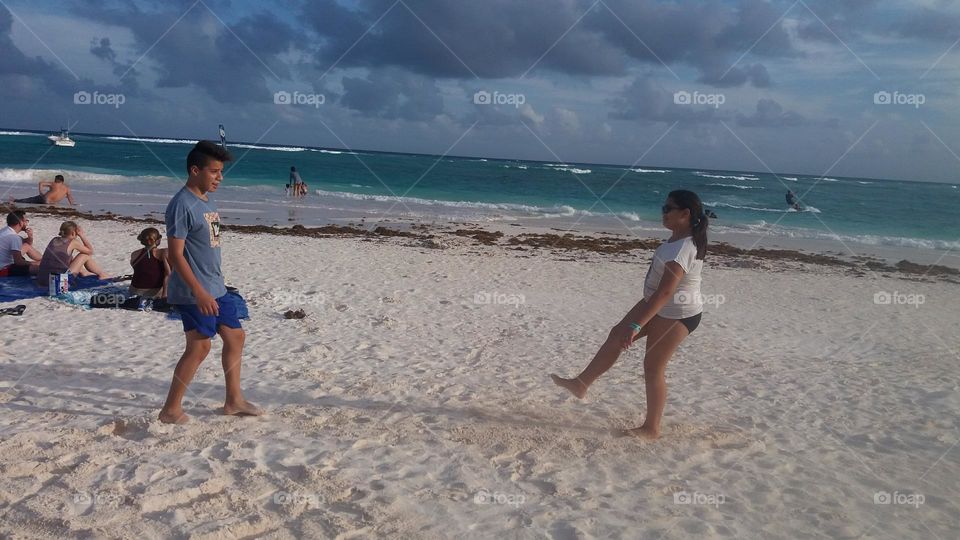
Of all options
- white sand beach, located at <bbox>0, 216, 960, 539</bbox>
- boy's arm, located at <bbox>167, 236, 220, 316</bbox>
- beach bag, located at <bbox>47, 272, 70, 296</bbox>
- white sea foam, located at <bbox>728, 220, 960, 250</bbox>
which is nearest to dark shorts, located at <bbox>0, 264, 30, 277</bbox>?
beach bag, located at <bbox>47, 272, 70, 296</bbox>

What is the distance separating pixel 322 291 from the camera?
358 inches

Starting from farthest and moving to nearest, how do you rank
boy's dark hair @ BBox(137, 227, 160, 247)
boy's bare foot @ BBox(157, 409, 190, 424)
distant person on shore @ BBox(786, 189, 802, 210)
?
distant person on shore @ BBox(786, 189, 802, 210) → boy's dark hair @ BBox(137, 227, 160, 247) → boy's bare foot @ BBox(157, 409, 190, 424)

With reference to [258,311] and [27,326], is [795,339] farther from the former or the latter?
[27,326]

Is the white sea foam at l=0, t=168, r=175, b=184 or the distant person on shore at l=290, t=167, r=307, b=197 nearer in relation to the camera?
the distant person on shore at l=290, t=167, r=307, b=197

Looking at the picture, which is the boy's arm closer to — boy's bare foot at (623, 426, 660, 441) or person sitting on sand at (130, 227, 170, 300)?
boy's bare foot at (623, 426, 660, 441)

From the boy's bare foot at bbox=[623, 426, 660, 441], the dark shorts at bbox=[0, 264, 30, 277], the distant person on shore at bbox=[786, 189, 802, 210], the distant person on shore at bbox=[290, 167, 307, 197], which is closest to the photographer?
the boy's bare foot at bbox=[623, 426, 660, 441]

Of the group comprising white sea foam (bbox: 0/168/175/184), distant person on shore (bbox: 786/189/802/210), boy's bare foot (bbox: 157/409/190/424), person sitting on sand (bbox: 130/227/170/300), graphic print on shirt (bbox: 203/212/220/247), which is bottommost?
boy's bare foot (bbox: 157/409/190/424)

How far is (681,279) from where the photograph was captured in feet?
13.6

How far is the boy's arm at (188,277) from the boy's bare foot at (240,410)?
852 mm

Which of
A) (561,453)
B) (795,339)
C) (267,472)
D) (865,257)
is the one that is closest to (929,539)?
(561,453)

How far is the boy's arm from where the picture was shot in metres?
3.81

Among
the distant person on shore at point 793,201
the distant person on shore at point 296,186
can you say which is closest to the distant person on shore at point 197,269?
the distant person on shore at point 296,186

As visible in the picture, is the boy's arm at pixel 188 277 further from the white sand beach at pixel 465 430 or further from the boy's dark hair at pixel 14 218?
the boy's dark hair at pixel 14 218

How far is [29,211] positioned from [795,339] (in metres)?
17.8
